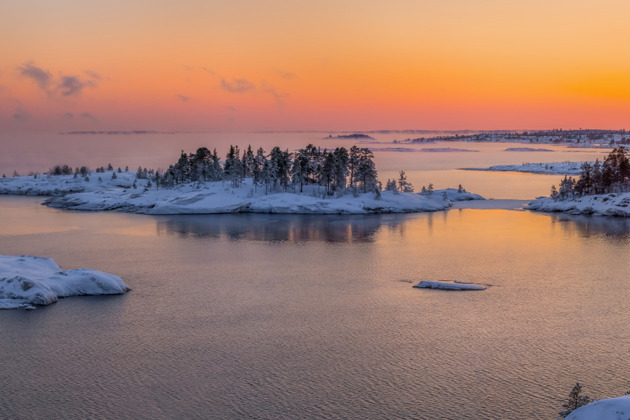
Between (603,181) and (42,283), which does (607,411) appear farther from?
(603,181)

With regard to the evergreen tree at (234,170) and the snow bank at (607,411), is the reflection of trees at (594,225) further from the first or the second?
the snow bank at (607,411)

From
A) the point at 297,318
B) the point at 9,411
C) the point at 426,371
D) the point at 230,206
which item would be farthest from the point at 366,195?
the point at 9,411

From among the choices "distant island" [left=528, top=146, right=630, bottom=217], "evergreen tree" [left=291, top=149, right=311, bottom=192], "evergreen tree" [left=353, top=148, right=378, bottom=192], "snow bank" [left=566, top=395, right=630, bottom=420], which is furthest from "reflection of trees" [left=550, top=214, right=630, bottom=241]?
"snow bank" [left=566, top=395, right=630, bottom=420]

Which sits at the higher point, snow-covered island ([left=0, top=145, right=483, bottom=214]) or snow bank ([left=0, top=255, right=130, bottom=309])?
snow-covered island ([left=0, top=145, right=483, bottom=214])

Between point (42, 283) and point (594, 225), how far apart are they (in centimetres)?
10038

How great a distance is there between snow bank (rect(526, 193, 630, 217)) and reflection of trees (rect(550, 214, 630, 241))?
3.26 m

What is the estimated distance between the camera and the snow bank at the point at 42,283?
51812mm

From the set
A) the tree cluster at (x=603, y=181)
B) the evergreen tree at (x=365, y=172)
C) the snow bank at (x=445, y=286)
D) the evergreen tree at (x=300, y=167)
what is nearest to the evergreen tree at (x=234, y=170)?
the evergreen tree at (x=300, y=167)

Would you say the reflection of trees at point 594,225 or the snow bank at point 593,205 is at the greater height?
the snow bank at point 593,205

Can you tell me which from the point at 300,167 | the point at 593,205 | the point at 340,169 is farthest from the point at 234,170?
the point at 593,205

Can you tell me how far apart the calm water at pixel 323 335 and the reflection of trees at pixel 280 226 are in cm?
1274

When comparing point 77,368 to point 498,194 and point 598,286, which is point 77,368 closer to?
point 598,286

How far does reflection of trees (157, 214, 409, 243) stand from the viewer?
101250mm

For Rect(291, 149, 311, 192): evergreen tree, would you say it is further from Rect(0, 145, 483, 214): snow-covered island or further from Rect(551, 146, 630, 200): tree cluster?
Rect(551, 146, 630, 200): tree cluster
